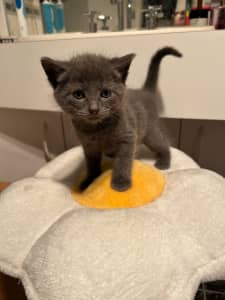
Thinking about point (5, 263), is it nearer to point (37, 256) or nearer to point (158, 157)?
point (37, 256)

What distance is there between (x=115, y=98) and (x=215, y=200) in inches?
11.6

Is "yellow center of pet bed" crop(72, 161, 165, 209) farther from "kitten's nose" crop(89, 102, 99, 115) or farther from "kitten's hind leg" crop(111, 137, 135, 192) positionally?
"kitten's nose" crop(89, 102, 99, 115)

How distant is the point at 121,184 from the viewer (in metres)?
0.58

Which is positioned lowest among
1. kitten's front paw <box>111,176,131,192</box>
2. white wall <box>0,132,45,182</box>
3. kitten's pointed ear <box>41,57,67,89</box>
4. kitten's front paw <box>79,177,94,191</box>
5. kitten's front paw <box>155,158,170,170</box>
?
white wall <box>0,132,45,182</box>

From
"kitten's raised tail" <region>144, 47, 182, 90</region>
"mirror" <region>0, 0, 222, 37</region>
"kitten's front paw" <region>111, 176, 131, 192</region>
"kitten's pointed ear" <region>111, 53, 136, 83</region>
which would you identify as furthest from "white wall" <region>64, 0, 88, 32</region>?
"kitten's front paw" <region>111, 176, 131, 192</region>

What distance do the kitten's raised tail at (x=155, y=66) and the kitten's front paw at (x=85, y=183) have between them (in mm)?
316

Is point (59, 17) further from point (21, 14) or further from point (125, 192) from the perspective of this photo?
point (125, 192)

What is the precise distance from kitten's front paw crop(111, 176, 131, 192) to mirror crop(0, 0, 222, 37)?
0.65 m

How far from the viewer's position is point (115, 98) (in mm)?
520

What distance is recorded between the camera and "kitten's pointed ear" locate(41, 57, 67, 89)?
486 mm

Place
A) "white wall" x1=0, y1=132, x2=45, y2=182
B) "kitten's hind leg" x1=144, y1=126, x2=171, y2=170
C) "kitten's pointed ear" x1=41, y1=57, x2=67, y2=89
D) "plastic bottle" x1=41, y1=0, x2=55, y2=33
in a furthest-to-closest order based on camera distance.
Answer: "white wall" x1=0, y1=132, x2=45, y2=182 → "plastic bottle" x1=41, y1=0, x2=55, y2=33 → "kitten's hind leg" x1=144, y1=126, x2=171, y2=170 → "kitten's pointed ear" x1=41, y1=57, x2=67, y2=89

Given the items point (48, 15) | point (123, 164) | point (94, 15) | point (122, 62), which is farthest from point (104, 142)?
point (48, 15)

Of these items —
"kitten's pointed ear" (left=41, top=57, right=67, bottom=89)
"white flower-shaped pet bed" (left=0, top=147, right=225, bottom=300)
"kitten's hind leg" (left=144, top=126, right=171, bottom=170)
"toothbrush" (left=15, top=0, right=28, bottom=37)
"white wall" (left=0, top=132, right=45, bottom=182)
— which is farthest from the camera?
"white wall" (left=0, top=132, right=45, bottom=182)

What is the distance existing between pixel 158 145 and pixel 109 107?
280 mm
